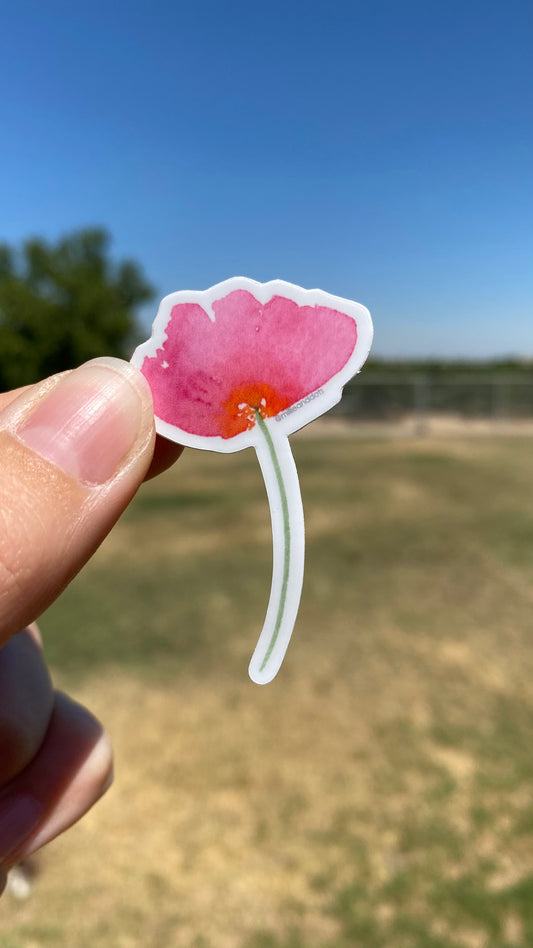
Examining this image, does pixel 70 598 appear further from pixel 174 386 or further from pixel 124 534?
pixel 174 386

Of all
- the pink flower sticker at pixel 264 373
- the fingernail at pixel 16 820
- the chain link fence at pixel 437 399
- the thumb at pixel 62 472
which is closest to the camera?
the thumb at pixel 62 472

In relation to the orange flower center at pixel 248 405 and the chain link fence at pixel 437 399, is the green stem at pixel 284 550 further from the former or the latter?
the chain link fence at pixel 437 399

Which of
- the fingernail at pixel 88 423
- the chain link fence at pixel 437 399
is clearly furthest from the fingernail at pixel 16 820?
the chain link fence at pixel 437 399

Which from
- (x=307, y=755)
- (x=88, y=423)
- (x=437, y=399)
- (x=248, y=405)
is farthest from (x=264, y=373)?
(x=437, y=399)

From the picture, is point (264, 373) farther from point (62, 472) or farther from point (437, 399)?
point (437, 399)

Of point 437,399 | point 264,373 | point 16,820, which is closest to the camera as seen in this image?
point 264,373

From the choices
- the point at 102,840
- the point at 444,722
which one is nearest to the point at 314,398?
the point at 102,840
